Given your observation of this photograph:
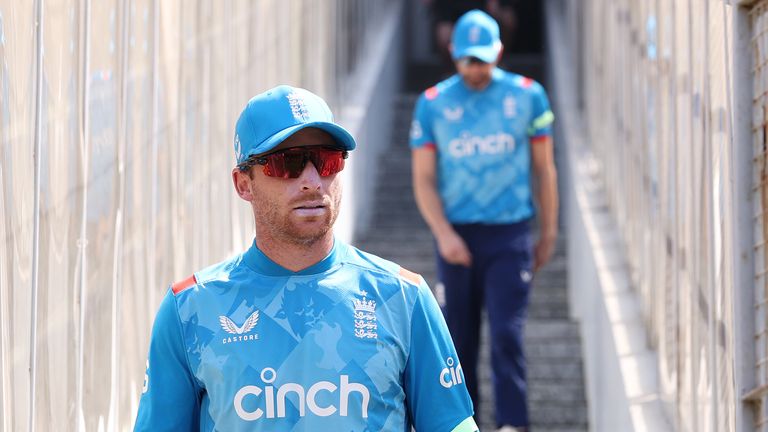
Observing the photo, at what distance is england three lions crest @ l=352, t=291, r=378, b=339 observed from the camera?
3.38 m

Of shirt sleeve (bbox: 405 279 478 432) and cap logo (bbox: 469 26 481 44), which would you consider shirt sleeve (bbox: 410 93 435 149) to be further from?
shirt sleeve (bbox: 405 279 478 432)

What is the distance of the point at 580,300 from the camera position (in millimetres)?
9844

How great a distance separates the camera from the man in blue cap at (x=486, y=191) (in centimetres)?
743

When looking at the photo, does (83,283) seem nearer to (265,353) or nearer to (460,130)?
(265,353)

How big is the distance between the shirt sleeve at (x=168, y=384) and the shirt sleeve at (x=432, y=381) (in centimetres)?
46

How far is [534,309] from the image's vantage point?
10445 millimetres

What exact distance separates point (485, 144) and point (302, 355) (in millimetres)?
4230

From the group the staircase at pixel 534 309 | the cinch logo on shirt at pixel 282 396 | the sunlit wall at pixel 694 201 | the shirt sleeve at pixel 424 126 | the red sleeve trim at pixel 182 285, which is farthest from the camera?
the staircase at pixel 534 309

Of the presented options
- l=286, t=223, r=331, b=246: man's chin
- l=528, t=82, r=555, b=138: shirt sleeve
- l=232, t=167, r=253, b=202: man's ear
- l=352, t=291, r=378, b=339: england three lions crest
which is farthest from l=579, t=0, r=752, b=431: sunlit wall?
l=232, t=167, r=253, b=202: man's ear

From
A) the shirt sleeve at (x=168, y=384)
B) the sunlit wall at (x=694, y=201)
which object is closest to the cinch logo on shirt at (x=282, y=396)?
the shirt sleeve at (x=168, y=384)

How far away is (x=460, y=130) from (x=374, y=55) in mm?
6748

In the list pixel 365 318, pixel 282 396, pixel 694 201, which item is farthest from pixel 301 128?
pixel 694 201

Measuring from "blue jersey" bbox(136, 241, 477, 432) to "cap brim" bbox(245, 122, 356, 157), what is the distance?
0.24 m

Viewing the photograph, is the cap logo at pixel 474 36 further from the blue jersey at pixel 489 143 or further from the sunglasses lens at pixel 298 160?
the sunglasses lens at pixel 298 160
